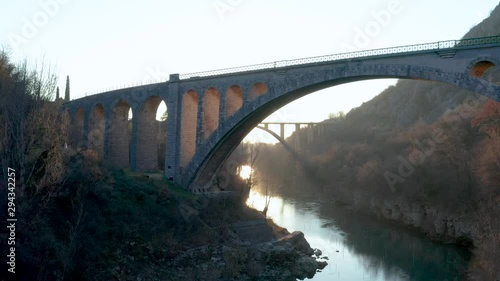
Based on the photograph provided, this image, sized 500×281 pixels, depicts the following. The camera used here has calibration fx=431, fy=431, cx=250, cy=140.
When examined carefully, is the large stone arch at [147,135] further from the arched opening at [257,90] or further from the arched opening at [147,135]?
the arched opening at [257,90]

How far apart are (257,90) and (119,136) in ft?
37.3

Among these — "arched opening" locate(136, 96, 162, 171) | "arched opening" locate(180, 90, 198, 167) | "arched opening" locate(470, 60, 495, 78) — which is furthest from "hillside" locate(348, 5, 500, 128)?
"arched opening" locate(136, 96, 162, 171)

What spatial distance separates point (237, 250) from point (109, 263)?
513cm

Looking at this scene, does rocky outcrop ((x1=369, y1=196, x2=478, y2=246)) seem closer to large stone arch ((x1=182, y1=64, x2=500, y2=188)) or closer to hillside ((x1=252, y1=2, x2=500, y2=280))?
hillside ((x1=252, y1=2, x2=500, y2=280))

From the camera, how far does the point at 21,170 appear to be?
1121 centimetres

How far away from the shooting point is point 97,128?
97.1 ft

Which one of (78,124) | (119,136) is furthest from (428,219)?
(78,124)

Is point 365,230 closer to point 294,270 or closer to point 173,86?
point 294,270

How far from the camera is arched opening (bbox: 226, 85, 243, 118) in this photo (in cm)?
2142

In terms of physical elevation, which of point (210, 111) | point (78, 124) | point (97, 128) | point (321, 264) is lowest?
point (321, 264)

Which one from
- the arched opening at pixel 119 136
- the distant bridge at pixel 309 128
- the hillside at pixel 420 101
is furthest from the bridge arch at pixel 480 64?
the distant bridge at pixel 309 128

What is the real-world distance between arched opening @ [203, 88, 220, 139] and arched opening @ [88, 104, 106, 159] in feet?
29.5

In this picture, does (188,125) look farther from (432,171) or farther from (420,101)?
(420,101)

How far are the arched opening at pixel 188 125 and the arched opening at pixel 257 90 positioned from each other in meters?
3.89
